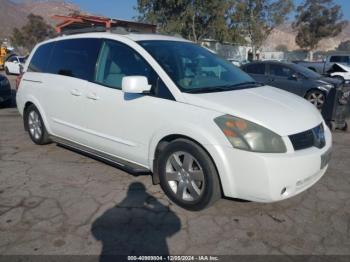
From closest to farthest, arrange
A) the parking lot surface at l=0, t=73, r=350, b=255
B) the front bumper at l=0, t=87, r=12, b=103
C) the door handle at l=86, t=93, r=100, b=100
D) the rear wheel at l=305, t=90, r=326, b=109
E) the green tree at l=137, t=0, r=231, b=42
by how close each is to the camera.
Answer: the parking lot surface at l=0, t=73, r=350, b=255, the door handle at l=86, t=93, r=100, b=100, the front bumper at l=0, t=87, r=12, b=103, the rear wheel at l=305, t=90, r=326, b=109, the green tree at l=137, t=0, r=231, b=42

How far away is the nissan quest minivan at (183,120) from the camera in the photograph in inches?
120

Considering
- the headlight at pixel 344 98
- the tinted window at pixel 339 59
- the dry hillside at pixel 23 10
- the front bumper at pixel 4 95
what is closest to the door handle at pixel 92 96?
the headlight at pixel 344 98

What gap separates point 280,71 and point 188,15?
19.0 meters

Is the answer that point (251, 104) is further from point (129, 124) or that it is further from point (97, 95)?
point (97, 95)

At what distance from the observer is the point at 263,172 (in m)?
2.97

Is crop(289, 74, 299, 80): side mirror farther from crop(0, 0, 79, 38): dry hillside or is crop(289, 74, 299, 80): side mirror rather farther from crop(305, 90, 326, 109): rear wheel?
crop(0, 0, 79, 38): dry hillside

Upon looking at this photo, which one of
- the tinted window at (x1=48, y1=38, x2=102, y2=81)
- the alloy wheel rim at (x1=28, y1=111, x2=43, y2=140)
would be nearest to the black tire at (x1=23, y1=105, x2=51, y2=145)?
the alloy wheel rim at (x1=28, y1=111, x2=43, y2=140)

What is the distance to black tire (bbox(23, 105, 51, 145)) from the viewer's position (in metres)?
5.40

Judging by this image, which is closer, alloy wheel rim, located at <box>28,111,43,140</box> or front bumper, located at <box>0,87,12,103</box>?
alloy wheel rim, located at <box>28,111,43,140</box>

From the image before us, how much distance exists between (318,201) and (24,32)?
6270 centimetres

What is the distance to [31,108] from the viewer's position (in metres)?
5.58

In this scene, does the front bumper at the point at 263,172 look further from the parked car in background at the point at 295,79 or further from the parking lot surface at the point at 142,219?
the parked car in background at the point at 295,79

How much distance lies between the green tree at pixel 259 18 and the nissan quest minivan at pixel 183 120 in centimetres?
3207

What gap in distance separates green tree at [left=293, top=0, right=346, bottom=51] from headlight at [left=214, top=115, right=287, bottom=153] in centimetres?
5181
